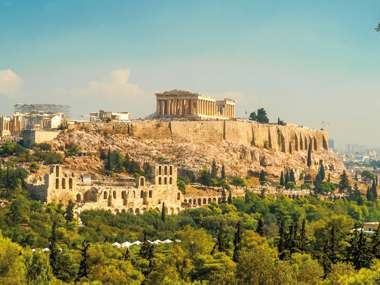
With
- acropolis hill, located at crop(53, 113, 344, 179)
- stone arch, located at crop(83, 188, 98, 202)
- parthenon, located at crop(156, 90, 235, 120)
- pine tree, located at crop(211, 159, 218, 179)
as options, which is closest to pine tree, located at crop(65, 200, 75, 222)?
stone arch, located at crop(83, 188, 98, 202)

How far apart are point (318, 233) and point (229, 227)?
11180mm

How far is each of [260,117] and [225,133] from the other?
15693 millimetres

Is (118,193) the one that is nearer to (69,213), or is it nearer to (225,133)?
(69,213)

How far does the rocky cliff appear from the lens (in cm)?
8462

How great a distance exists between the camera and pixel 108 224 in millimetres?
60062

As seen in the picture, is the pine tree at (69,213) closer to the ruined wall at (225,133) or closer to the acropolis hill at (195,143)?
the acropolis hill at (195,143)

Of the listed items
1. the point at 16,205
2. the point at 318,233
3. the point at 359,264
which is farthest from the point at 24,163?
the point at 359,264

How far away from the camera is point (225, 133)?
94875 mm

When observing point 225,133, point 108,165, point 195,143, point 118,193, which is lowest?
point 118,193

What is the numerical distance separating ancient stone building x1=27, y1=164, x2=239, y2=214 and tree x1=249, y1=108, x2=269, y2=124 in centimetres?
3501

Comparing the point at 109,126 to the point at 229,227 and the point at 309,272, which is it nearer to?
the point at 229,227

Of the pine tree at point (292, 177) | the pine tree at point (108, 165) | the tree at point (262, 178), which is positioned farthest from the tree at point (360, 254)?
the pine tree at point (292, 177)

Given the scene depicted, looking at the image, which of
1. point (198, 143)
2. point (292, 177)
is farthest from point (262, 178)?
point (198, 143)

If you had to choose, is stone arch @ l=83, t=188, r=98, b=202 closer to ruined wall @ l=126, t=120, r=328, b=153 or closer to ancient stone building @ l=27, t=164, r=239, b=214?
ancient stone building @ l=27, t=164, r=239, b=214
